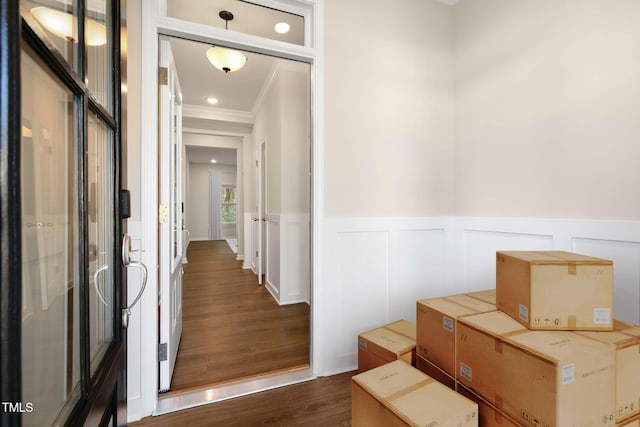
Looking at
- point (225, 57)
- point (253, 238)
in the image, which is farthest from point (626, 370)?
point (253, 238)

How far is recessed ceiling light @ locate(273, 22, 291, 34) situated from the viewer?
6.86 ft

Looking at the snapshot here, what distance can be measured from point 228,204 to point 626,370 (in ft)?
37.1

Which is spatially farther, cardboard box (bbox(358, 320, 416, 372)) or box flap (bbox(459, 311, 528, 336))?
cardboard box (bbox(358, 320, 416, 372))

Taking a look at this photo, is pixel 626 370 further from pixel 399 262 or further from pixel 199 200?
pixel 199 200

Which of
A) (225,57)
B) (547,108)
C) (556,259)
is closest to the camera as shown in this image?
(556,259)

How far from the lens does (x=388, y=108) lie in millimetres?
2275

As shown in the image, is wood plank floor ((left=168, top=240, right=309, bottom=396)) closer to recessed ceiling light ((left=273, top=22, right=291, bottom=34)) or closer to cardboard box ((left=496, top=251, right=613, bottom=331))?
cardboard box ((left=496, top=251, right=613, bottom=331))

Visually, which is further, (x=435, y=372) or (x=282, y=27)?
(x=282, y=27)

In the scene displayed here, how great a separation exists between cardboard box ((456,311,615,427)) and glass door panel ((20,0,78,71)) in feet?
4.98

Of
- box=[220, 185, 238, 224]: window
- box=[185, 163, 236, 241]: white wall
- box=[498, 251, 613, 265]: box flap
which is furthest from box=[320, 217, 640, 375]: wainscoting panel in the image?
box=[220, 185, 238, 224]: window

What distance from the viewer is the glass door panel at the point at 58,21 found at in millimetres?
458

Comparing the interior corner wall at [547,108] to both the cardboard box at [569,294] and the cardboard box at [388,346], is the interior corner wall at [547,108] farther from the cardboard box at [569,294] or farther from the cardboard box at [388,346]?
the cardboard box at [388,346]

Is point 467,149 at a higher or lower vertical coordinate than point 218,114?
lower

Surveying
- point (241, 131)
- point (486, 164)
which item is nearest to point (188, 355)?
point (486, 164)
